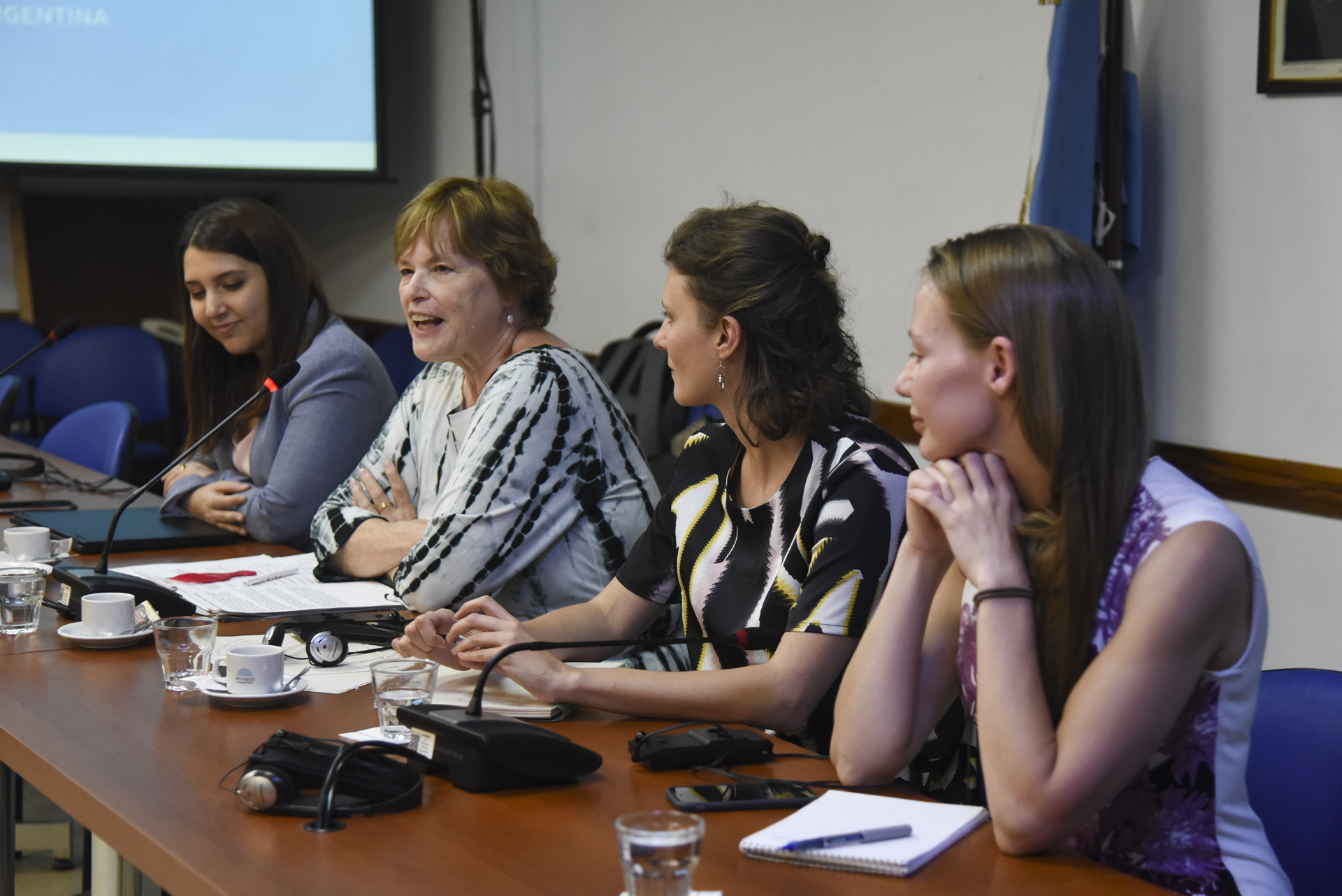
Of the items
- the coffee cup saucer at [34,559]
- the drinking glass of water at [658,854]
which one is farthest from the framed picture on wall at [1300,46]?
the coffee cup saucer at [34,559]

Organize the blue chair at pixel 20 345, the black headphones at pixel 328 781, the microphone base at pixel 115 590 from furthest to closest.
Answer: the blue chair at pixel 20 345 → the microphone base at pixel 115 590 → the black headphones at pixel 328 781

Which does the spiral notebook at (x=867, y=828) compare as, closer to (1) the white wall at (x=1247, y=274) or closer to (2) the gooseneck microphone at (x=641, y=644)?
(2) the gooseneck microphone at (x=641, y=644)

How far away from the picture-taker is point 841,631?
1500mm

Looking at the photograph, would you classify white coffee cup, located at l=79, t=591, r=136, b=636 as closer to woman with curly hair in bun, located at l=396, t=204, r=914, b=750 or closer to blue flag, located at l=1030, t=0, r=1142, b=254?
woman with curly hair in bun, located at l=396, t=204, r=914, b=750

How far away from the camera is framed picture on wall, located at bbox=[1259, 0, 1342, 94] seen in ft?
7.63

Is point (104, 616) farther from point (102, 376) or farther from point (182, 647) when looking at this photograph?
point (102, 376)

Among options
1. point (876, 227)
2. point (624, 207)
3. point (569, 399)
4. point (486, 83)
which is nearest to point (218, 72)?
point (486, 83)

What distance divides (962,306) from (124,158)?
443 cm

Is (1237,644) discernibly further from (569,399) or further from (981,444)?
(569,399)

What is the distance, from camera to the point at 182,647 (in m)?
1.54

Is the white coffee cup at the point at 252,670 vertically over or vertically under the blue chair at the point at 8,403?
under

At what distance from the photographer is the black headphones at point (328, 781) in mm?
1155

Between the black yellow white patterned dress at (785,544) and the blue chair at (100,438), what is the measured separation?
6.98 ft

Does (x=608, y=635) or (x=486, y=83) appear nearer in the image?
(x=608, y=635)
